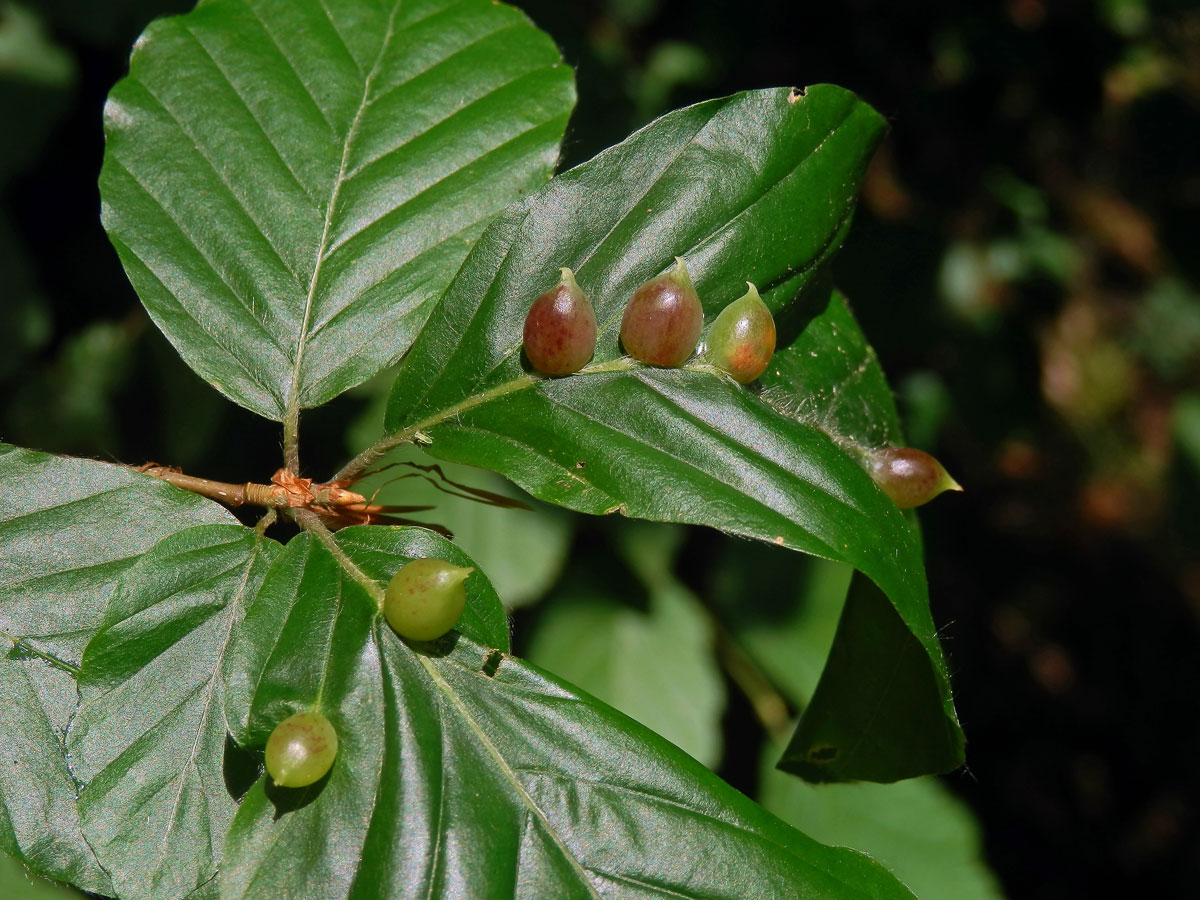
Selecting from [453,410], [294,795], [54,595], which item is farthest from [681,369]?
[54,595]

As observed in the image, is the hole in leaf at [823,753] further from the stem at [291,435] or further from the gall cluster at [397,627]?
the stem at [291,435]

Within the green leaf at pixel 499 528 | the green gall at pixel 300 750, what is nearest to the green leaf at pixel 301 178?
the green gall at pixel 300 750

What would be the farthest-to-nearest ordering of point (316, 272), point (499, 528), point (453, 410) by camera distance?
point (499, 528) → point (316, 272) → point (453, 410)

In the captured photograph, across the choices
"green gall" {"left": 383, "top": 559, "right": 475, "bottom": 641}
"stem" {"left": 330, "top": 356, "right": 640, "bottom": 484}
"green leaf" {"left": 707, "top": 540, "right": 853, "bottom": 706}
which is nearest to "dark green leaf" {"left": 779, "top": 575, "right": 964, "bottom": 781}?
"stem" {"left": 330, "top": 356, "right": 640, "bottom": 484}

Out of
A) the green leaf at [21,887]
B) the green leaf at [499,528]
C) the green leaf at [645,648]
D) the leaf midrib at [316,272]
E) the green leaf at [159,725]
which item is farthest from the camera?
the green leaf at [645,648]

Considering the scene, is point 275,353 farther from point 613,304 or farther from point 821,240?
point 821,240

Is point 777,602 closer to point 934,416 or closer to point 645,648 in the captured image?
point 645,648
